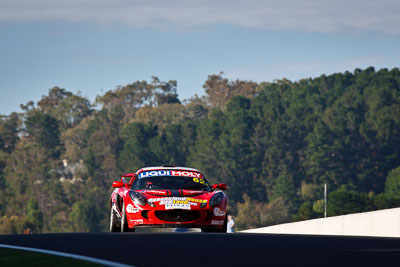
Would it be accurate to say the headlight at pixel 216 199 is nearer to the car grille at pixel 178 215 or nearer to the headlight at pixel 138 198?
the car grille at pixel 178 215

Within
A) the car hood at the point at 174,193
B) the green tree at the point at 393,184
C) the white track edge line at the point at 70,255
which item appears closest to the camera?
the white track edge line at the point at 70,255

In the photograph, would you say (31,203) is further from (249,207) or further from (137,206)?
(137,206)

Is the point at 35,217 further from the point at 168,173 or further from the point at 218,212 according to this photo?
the point at 218,212

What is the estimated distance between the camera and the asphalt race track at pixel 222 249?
10890mm

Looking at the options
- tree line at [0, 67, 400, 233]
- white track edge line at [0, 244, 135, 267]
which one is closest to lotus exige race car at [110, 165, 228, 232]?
white track edge line at [0, 244, 135, 267]

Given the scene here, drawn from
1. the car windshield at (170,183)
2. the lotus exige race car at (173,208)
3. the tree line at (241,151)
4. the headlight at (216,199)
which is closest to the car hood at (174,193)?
the lotus exige race car at (173,208)

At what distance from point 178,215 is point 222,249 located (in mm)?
6182

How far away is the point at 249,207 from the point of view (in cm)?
13888

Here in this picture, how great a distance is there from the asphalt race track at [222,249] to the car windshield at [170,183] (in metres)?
3.75

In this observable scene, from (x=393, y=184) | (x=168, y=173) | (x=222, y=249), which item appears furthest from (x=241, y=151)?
(x=222, y=249)

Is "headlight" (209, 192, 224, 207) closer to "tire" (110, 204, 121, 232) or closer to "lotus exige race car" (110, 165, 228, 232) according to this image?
"lotus exige race car" (110, 165, 228, 232)

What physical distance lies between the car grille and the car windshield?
2.72 ft

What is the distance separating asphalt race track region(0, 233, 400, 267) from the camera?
10.9 m

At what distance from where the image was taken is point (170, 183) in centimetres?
2009
